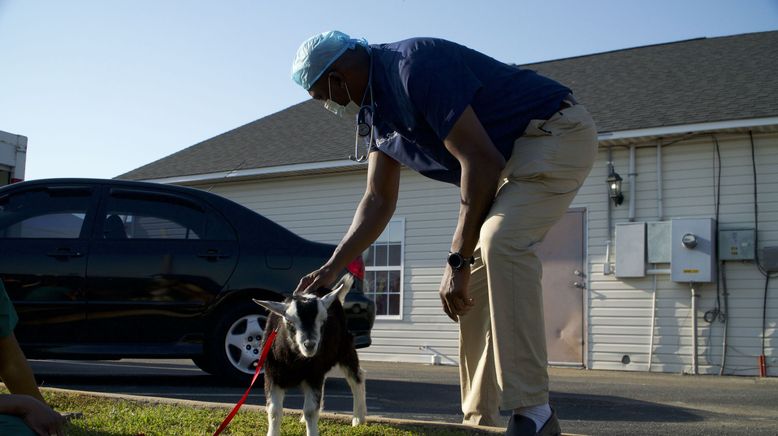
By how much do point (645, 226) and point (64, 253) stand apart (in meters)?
9.12

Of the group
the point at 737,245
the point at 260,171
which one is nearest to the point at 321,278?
the point at 737,245

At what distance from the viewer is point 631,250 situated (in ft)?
45.7

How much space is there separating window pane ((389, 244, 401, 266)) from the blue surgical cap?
41.7 ft

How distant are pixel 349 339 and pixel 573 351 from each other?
9.39 metres

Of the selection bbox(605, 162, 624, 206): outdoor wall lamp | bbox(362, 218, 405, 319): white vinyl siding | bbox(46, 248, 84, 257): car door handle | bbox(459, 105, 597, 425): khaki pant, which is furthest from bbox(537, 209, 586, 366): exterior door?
bbox(459, 105, 597, 425): khaki pant

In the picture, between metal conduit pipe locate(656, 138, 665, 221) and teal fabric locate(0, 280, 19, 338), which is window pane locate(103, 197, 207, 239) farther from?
metal conduit pipe locate(656, 138, 665, 221)

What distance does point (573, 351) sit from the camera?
47.2 feet

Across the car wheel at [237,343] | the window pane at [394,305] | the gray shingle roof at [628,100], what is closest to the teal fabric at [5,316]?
the car wheel at [237,343]

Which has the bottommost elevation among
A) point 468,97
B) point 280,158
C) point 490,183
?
point 490,183

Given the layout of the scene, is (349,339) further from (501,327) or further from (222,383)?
(222,383)

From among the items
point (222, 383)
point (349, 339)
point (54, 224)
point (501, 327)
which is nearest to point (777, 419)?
point (349, 339)

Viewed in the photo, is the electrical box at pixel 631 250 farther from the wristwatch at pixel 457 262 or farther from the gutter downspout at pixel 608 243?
the wristwatch at pixel 457 262

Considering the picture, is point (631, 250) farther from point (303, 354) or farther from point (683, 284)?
point (303, 354)

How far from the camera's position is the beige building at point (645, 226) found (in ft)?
43.2
